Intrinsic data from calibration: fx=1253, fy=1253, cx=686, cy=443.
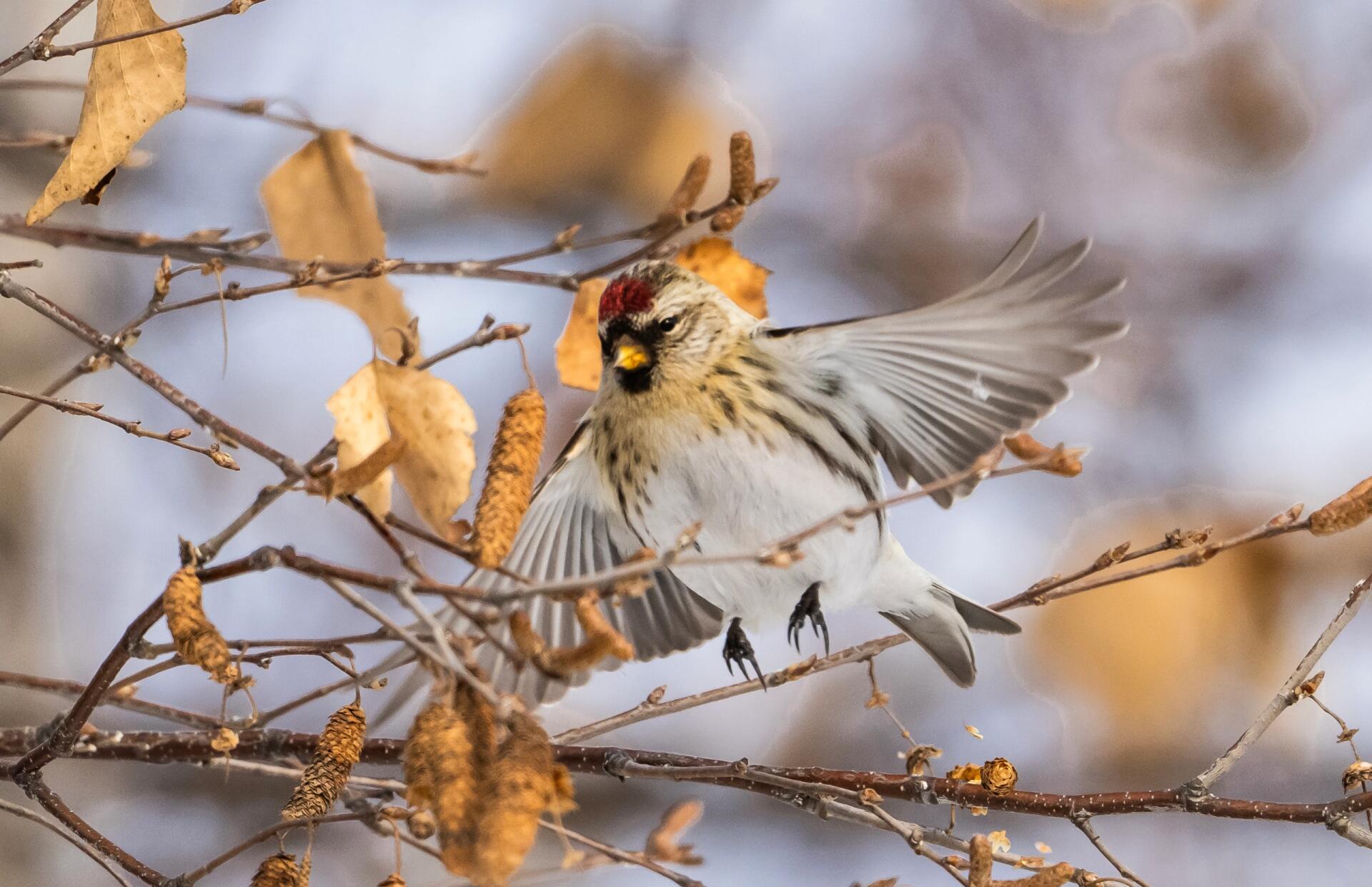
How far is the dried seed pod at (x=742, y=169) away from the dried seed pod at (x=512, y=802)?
59cm

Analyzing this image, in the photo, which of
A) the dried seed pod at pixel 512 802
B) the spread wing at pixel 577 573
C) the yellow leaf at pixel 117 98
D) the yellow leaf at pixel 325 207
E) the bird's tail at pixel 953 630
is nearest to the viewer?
the dried seed pod at pixel 512 802

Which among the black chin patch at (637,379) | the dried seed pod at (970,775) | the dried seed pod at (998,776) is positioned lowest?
the dried seed pod at (998,776)

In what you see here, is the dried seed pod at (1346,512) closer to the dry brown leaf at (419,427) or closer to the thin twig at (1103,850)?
the thin twig at (1103,850)

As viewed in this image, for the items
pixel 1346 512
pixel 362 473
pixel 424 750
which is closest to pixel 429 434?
pixel 362 473

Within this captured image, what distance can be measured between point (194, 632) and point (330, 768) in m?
0.20

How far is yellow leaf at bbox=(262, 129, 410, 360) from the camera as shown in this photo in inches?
48.3

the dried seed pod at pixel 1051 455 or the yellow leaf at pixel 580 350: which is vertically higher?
the yellow leaf at pixel 580 350

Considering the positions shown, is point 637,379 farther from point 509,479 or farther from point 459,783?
point 459,783

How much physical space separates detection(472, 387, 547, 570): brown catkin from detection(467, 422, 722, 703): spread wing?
0.54m

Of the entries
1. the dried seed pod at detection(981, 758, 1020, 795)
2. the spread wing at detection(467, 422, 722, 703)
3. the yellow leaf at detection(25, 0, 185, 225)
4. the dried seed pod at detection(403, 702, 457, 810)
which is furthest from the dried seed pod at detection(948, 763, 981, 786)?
the yellow leaf at detection(25, 0, 185, 225)

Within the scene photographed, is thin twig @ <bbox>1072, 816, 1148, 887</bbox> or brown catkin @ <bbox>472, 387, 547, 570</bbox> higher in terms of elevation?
brown catkin @ <bbox>472, 387, 547, 570</bbox>

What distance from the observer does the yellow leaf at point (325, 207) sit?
4.02ft

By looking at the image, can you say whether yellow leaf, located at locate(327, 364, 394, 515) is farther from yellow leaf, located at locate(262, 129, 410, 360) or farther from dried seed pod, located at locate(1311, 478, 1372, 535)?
dried seed pod, located at locate(1311, 478, 1372, 535)

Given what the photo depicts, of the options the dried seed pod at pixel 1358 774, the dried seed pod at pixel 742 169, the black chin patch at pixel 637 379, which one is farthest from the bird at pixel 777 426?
the dried seed pod at pixel 1358 774
